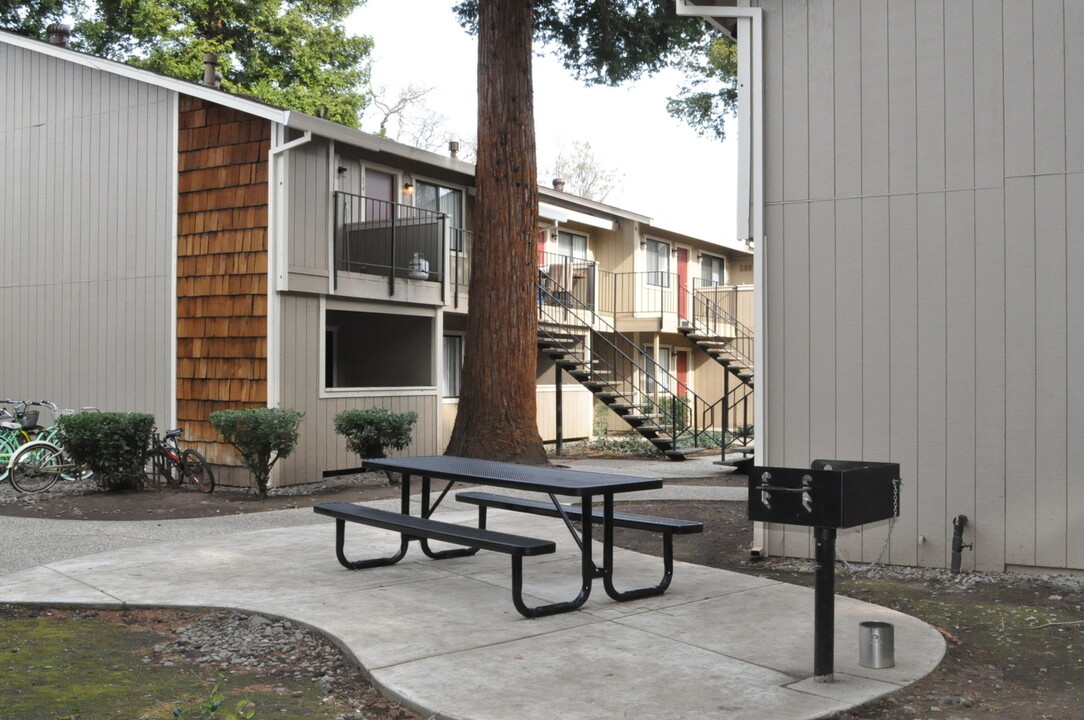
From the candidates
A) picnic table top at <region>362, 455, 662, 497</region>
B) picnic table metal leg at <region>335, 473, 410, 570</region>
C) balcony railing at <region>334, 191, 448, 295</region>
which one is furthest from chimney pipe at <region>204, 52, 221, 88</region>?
picnic table metal leg at <region>335, 473, 410, 570</region>

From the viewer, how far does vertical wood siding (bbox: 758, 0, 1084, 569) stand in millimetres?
7086

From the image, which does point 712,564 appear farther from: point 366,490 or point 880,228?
point 366,490

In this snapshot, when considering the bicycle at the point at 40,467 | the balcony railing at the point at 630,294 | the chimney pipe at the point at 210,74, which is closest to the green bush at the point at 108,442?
the bicycle at the point at 40,467

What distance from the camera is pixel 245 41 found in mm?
31234

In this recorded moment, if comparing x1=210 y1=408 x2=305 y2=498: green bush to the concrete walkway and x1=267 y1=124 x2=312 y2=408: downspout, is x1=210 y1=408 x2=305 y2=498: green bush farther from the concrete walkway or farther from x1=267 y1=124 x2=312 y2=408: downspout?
the concrete walkway

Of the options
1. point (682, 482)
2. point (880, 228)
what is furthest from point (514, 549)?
point (682, 482)

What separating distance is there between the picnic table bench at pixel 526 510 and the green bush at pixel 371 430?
5.90 metres

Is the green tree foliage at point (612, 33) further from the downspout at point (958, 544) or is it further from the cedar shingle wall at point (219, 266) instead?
the downspout at point (958, 544)

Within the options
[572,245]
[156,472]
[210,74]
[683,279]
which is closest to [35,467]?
[156,472]

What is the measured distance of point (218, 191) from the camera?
14.0 m

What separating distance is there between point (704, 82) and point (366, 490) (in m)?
15.1

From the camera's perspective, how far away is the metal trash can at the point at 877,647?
4.96 metres

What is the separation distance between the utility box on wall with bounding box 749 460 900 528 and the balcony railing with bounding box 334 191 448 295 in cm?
1072

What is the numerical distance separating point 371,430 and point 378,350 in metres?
3.98
